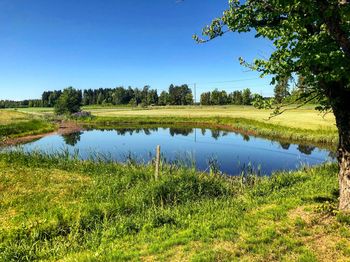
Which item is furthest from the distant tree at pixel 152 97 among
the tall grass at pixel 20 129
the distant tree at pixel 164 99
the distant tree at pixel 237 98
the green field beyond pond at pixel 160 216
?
the green field beyond pond at pixel 160 216

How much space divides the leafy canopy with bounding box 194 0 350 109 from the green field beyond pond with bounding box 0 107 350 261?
164 inches

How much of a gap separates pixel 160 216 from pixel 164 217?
206mm

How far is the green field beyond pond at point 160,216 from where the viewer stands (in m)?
8.45

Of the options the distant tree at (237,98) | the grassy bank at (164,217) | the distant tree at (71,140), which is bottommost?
the distant tree at (71,140)

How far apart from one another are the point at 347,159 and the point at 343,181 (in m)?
0.75

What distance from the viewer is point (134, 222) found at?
36.4 ft

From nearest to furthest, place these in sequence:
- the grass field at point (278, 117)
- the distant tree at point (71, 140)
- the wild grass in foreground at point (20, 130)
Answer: the distant tree at point (71, 140) < the wild grass in foreground at point (20, 130) < the grass field at point (278, 117)

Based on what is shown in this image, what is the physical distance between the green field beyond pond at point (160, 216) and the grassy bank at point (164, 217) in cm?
4

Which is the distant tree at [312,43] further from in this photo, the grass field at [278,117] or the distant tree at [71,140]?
the distant tree at [71,140]

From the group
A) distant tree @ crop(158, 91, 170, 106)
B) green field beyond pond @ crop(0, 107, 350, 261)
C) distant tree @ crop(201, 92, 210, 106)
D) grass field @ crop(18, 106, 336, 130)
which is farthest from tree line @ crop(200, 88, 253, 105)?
green field beyond pond @ crop(0, 107, 350, 261)

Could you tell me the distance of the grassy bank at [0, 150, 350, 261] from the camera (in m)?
8.44

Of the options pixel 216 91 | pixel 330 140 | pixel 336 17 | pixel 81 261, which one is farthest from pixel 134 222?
pixel 216 91

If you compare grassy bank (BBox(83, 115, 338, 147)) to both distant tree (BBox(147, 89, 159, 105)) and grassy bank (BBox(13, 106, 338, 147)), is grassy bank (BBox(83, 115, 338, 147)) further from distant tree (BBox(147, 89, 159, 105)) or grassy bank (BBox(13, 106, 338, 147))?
distant tree (BBox(147, 89, 159, 105))

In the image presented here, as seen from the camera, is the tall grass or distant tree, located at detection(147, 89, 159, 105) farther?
distant tree, located at detection(147, 89, 159, 105)
